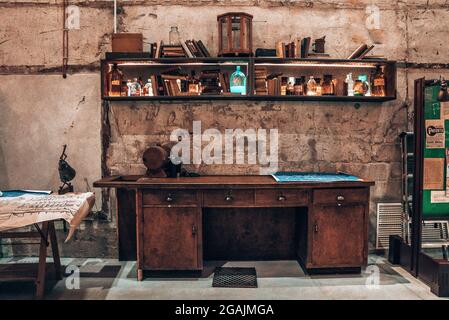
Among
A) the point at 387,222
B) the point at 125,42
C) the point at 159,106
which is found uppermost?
the point at 125,42

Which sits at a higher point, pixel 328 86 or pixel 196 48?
pixel 196 48

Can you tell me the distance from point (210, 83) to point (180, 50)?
0.44 m

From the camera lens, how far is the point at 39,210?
9.87ft

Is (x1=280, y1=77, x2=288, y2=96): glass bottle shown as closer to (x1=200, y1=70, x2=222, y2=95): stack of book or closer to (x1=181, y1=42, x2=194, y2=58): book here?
(x1=200, y1=70, x2=222, y2=95): stack of book

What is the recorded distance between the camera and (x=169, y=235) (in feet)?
11.3

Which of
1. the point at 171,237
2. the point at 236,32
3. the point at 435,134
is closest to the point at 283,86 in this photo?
the point at 236,32

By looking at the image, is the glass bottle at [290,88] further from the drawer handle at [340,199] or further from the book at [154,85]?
the book at [154,85]

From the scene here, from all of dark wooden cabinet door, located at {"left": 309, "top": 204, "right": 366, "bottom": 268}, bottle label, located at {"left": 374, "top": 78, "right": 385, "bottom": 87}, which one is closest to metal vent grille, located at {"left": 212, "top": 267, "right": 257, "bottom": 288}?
dark wooden cabinet door, located at {"left": 309, "top": 204, "right": 366, "bottom": 268}

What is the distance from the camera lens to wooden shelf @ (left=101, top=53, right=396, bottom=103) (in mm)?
3857

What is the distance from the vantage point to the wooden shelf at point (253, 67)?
12.7ft

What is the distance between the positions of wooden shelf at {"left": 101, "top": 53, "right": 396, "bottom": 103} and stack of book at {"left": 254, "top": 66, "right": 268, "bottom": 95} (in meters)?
0.06

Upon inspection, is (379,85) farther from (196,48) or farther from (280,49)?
(196,48)
